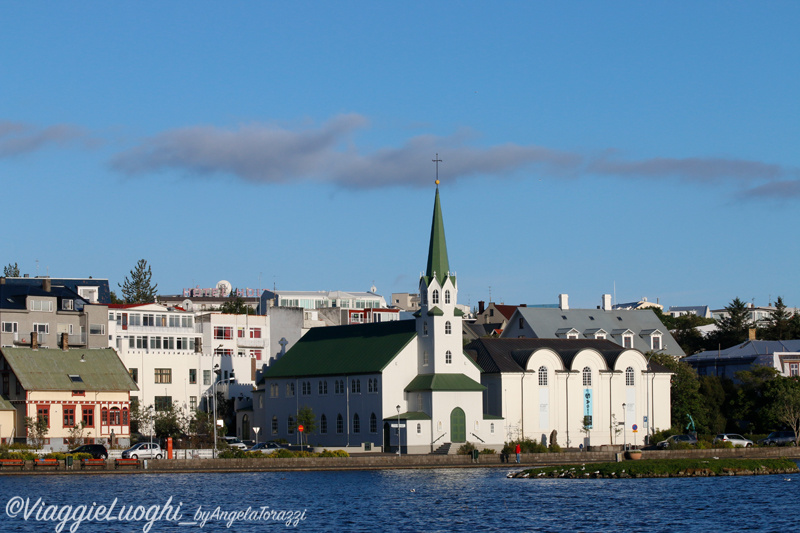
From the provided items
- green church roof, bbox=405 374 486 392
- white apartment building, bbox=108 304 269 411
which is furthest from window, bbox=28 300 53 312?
green church roof, bbox=405 374 486 392

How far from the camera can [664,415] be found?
364ft

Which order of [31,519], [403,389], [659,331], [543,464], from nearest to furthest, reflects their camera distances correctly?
[31,519], [543,464], [403,389], [659,331]

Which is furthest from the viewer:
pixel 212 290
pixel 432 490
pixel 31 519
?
pixel 212 290

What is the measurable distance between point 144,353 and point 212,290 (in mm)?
86445

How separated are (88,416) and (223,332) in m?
25.7

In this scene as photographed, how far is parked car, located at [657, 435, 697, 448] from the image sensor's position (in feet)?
328

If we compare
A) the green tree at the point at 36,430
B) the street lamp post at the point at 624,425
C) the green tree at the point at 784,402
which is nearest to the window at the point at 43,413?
the green tree at the point at 36,430

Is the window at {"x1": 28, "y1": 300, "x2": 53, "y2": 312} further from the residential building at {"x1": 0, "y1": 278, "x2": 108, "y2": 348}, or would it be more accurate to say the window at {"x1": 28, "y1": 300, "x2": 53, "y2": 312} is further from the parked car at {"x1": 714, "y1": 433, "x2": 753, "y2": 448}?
the parked car at {"x1": 714, "y1": 433, "x2": 753, "y2": 448}

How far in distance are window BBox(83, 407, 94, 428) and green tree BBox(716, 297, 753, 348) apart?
81.6 metres

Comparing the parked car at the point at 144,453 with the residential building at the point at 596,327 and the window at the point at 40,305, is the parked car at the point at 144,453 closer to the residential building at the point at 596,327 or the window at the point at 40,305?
the window at the point at 40,305

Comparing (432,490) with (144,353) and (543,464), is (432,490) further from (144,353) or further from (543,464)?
(144,353)

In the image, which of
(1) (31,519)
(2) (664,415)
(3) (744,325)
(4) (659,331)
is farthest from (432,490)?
(3) (744,325)

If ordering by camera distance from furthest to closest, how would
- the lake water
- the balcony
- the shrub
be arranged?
the balcony → the shrub → the lake water

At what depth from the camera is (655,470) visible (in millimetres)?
78688
